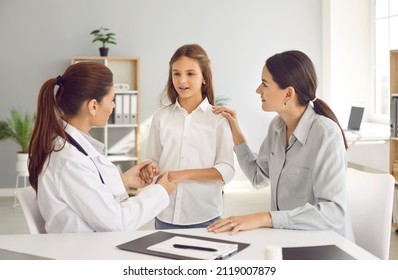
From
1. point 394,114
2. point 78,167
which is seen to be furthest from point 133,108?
point 78,167

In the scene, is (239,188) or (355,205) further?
(239,188)

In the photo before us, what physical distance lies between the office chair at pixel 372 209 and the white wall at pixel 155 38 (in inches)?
197

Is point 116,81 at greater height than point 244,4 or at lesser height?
lesser

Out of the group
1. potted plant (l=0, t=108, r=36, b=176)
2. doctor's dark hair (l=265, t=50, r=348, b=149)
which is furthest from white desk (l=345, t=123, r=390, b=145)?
doctor's dark hair (l=265, t=50, r=348, b=149)

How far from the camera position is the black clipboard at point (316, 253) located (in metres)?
1.74

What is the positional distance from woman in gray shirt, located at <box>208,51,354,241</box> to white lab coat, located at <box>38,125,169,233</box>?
316 millimetres

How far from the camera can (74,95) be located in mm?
2193

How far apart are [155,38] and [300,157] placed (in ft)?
16.9

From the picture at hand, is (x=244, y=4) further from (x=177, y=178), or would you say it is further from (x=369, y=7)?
(x=177, y=178)

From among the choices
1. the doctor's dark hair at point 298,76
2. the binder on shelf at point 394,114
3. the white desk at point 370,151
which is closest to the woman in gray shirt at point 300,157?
the doctor's dark hair at point 298,76

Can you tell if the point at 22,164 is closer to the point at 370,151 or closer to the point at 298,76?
the point at 370,151

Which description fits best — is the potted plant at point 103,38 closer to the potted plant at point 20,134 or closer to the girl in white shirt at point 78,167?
the potted plant at point 20,134
